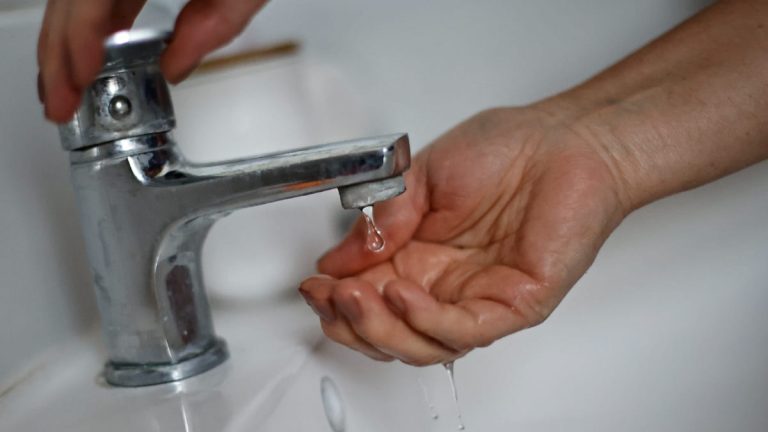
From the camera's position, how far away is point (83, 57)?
30cm

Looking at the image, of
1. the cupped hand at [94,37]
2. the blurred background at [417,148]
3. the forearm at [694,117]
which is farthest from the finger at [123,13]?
the forearm at [694,117]

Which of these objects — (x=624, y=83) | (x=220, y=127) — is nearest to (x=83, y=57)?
(x=220, y=127)

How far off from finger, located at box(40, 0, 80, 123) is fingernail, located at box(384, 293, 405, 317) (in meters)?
0.14

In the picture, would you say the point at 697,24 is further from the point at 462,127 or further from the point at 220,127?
the point at 220,127

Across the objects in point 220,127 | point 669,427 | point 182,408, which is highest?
point 220,127

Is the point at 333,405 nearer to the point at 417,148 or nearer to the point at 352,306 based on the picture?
the point at 352,306

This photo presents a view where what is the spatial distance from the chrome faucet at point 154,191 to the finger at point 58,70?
0.12 ft

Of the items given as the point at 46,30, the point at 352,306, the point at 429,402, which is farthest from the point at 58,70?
the point at 429,402

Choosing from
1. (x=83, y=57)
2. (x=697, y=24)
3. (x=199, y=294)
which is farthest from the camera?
(x=697, y=24)

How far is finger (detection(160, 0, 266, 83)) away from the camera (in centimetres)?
32

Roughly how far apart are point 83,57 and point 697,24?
36 centimetres

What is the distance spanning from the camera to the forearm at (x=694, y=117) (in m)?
0.47

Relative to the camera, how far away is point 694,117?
0.47 m

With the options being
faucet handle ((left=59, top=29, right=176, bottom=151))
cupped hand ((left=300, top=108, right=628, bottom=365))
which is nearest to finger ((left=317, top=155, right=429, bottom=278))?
cupped hand ((left=300, top=108, right=628, bottom=365))
